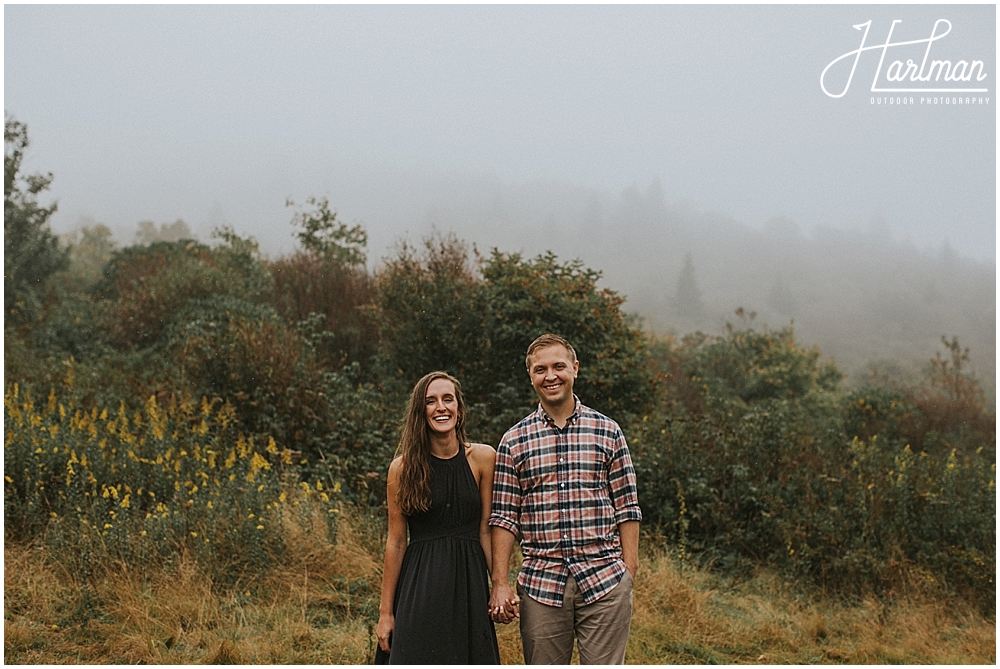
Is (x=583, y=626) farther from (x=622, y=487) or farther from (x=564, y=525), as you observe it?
(x=622, y=487)

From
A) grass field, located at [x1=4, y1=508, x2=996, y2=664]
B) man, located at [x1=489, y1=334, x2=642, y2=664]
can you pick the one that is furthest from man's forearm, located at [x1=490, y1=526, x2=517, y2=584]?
grass field, located at [x1=4, y1=508, x2=996, y2=664]

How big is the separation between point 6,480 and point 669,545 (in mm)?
5322

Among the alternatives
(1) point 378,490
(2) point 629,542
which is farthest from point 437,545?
(1) point 378,490

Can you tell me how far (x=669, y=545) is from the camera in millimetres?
6969

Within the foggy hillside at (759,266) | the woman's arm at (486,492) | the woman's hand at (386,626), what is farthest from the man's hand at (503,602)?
the foggy hillside at (759,266)

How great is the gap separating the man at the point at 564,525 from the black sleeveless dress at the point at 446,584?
0.29 feet

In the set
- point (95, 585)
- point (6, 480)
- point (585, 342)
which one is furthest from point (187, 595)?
point (585, 342)

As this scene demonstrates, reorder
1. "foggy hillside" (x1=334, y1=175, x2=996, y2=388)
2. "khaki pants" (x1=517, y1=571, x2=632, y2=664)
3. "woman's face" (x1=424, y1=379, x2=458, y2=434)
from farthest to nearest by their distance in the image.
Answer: "foggy hillside" (x1=334, y1=175, x2=996, y2=388), "woman's face" (x1=424, y1=379, x2=458, y2=434), "khaki pants" (x1=517, y1=571, x2=632, y2=664)

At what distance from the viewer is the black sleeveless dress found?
9.71 ft

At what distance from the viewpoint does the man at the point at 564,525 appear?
2.91 m

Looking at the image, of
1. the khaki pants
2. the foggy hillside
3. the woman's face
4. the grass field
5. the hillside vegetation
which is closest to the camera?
the khaki pants

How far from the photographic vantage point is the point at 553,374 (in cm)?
300

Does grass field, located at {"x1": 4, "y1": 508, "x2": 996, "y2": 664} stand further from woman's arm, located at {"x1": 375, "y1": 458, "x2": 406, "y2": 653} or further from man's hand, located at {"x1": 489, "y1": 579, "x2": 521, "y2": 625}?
man's hand, located at {"x1": 489, "y1": 579, "x2": 521, "y2": 625}

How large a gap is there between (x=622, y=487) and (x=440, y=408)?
2.43 feet
